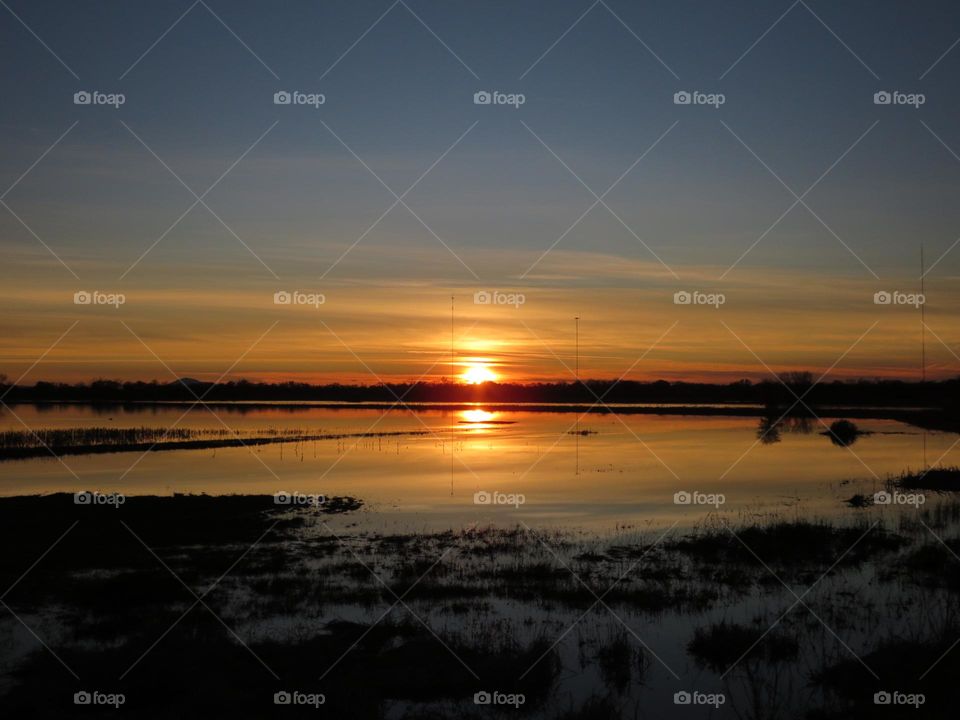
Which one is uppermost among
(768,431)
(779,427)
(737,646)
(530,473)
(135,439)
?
(779,427)

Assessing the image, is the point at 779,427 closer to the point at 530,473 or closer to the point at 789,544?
the point at 530,473

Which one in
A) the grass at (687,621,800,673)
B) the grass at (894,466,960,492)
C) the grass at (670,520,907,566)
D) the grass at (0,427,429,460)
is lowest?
the grass at (687,621,800,673)

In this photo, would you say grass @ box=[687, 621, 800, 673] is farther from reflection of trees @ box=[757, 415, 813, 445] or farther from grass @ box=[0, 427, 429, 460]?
reflection of trees @ box=[757, 415, 813, 445]

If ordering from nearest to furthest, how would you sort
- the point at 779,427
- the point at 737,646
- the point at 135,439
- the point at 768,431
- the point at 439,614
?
the point at 737,646 → the point at 439,614 → the point at 135,439 → the point at 768,431 → the point at 779,427

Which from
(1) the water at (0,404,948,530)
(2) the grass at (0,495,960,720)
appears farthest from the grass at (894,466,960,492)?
(2) the grass at (0,495,960,720)

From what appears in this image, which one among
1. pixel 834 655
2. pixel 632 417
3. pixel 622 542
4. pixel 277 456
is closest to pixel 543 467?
pixel 277 456

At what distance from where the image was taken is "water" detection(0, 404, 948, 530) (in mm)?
25391

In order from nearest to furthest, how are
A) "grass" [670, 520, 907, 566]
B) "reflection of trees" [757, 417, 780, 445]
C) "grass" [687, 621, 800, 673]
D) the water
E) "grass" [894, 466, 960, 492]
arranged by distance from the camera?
"grass" [687, 621, 800, 673]
"grass" [670, 520, 907, 566]
the water
"grass" [894, 466, 960, 492]
"reflection of trees" [757, 417, 780, 445]

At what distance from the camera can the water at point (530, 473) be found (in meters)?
25.4

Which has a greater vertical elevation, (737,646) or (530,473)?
(530,473)

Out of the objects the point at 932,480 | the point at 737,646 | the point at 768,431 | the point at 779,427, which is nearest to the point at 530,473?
the point at 932,480

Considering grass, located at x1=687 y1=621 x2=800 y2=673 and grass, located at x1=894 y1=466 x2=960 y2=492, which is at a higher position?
grass, located at x1=894 y1=466 x2=960 y2=492

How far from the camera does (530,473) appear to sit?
3400 cm

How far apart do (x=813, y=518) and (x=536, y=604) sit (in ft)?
37.2
